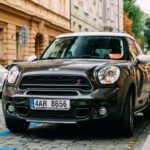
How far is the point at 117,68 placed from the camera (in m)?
7.10

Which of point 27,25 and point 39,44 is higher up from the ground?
point 27,25

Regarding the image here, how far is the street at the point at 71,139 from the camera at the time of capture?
654cm

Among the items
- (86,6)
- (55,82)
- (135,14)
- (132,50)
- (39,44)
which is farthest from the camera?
(135,14)

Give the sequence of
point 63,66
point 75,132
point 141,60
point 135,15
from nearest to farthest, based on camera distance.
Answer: point 63,66, point 75,132, point 141,60, point 135,15

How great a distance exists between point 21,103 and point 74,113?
73cm

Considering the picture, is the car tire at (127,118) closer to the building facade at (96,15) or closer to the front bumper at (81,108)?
the front bumper at (81,108)

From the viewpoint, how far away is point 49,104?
6.90 m

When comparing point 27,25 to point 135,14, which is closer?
point 27,25

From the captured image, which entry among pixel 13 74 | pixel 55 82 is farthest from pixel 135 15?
pixel 55 82

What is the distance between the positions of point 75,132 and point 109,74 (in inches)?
50.5

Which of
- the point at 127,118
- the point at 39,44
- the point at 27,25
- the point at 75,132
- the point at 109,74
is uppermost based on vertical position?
the point at 27,25

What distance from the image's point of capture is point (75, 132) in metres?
7.86

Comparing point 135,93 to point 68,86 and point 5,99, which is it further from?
point 5,99

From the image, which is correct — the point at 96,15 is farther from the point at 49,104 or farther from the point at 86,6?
the point at 49,104
